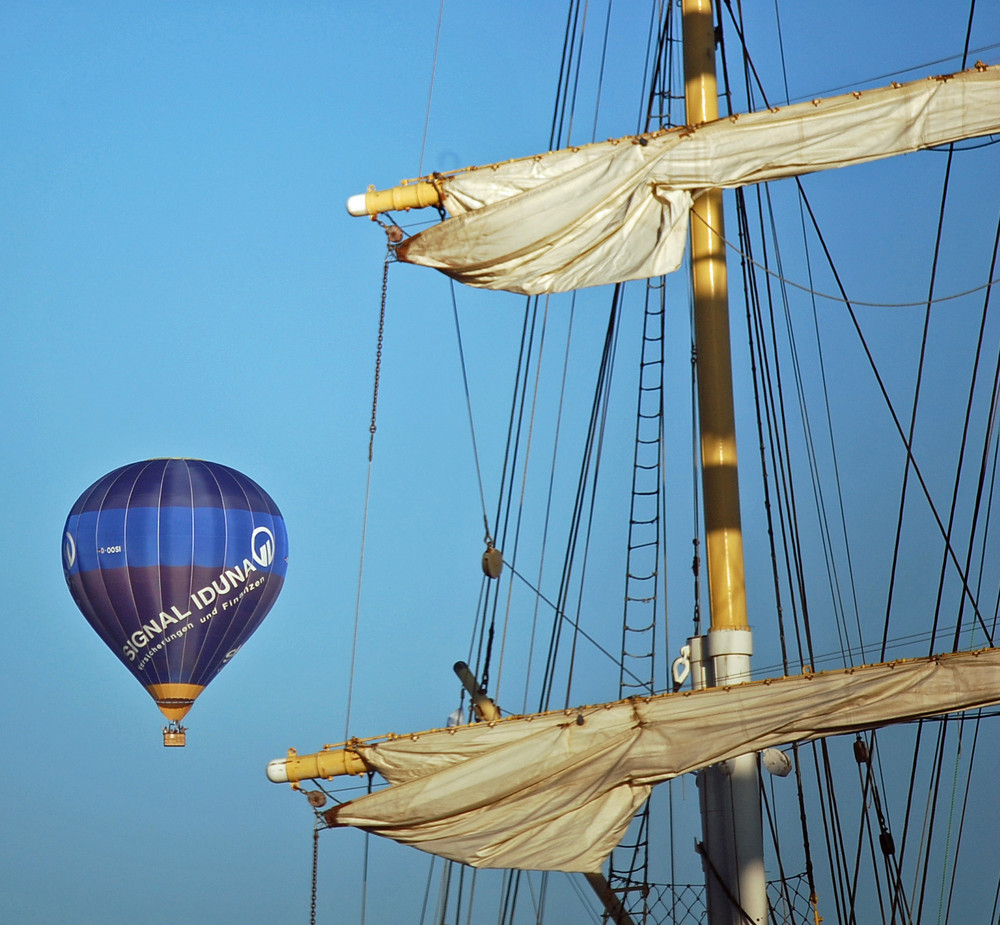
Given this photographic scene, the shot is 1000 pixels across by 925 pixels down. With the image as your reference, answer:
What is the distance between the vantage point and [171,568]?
2998 cm

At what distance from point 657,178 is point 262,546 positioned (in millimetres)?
18881

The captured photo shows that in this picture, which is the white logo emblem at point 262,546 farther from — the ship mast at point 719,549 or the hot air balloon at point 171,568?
the ship mast at point 719,549

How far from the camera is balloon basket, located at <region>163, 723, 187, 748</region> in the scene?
31.5 m

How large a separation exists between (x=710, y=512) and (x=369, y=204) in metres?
4.27

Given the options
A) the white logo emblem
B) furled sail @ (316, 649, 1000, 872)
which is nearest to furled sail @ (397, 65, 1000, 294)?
furled sail @ (316, 649, 1000, 872)

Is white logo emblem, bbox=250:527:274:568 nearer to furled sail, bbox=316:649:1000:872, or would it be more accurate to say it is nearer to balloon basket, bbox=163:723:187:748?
balloon basket, bbox=163:723:187:748

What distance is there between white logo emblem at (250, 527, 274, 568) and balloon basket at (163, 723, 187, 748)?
380 centimetres

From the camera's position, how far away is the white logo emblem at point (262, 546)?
3122 centimetres

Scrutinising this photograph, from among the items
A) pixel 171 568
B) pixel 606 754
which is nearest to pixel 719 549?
pixel 606 754

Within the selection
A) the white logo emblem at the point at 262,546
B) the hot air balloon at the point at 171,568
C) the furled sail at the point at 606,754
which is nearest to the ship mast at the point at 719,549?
the furled sail at the point at 606,754

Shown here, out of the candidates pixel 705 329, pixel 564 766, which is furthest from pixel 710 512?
pixel 564 766

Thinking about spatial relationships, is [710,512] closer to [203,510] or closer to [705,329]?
[705,329]

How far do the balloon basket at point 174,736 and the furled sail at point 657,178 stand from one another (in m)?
19.9

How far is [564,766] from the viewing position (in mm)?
12977
